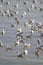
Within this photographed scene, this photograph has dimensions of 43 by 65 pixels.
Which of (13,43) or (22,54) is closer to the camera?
(22,54)

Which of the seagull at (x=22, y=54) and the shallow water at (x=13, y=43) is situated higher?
the seagull at (x=22, y=54)

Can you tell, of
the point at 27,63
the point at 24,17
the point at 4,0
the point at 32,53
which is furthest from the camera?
the point at 4,0

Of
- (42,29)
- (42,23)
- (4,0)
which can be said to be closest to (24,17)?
(42,23)

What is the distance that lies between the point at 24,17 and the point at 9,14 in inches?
36.3

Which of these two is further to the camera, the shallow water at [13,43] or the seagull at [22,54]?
the seagull at [22,54]

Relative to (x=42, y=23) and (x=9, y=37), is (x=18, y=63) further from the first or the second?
(x=42, y=23)

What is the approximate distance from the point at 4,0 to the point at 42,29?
1339 centimetres

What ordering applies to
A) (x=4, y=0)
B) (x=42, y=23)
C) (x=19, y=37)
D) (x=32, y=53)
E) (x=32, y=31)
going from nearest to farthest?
(x=32, y=53) < (x=19, y=37) < (x=32, y=31) < (x=42, y=23) < (x=4, y=0)

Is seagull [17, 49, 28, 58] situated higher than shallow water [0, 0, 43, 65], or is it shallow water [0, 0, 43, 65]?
seagull [17, 49, 28, 58]

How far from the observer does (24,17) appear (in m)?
18.8

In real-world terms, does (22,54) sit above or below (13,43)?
above

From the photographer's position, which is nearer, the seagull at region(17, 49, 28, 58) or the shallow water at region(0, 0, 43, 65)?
the shallow water at region(0, 0, 43, 65)

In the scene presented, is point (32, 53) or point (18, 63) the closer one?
point (18, 63)

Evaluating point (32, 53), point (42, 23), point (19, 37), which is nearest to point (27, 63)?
point (32, 53)
